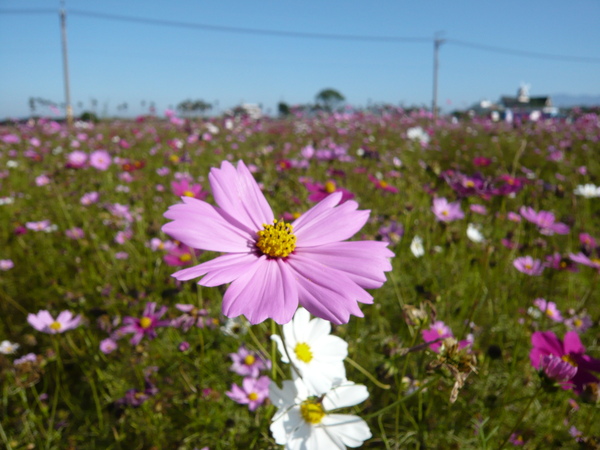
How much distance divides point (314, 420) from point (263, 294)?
0.30 metres

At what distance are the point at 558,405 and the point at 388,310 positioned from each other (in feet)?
2.08

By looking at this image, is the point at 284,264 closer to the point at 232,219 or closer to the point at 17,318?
the point at 232,219

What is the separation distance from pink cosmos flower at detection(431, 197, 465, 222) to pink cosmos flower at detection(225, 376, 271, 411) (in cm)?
99

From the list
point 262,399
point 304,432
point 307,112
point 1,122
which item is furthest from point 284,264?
point 1,122

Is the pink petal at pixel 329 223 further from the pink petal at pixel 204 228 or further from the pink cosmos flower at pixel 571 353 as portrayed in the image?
the pink cosmos flower at pixel 571 353

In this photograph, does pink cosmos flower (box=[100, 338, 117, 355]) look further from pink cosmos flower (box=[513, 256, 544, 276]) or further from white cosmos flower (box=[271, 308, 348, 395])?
pink cosmos flower (box=[513, 256, 544, 276])

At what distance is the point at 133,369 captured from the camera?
1228mm

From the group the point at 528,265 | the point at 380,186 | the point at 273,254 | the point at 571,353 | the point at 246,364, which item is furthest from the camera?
the point at 380,186

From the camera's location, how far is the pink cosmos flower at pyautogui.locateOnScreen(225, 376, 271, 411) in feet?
3.30

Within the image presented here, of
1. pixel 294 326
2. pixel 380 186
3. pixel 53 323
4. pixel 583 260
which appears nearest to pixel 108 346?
pixel 53 323

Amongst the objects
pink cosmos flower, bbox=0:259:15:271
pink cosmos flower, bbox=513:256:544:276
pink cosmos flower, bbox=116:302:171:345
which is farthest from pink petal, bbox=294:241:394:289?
pink cosmos flower, bbox=0:259:15:271

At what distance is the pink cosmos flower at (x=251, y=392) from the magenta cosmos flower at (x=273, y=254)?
0.57 m

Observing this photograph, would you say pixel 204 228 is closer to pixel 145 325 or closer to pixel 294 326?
pixel 294 326

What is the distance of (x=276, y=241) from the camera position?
0.59 metres
